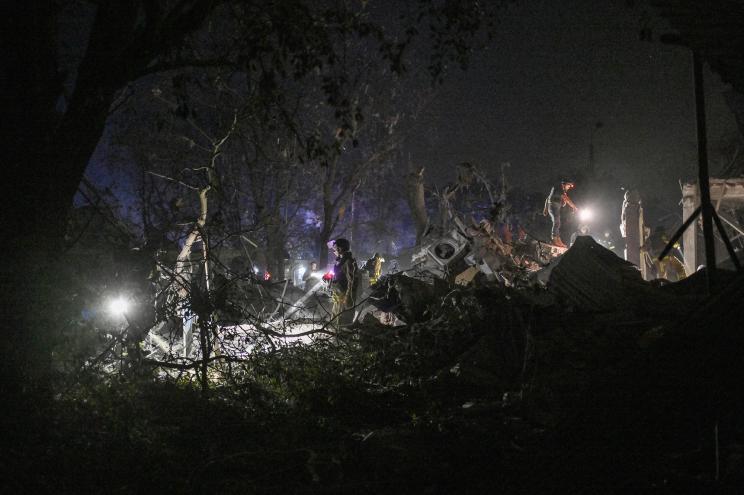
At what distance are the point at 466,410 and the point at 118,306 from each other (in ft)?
14.4

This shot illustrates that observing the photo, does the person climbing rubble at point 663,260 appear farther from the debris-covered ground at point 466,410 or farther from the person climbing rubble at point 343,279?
the person climbing rubble at point 343,279

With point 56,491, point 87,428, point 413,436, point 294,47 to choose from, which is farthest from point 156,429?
point 294,47

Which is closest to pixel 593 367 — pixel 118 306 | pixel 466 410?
pixel 466 410

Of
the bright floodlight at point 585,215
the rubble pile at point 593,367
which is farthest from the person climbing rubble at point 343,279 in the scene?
the bright floodlight at point 585,215

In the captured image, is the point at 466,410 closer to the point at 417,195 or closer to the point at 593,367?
A: the point at 593,367

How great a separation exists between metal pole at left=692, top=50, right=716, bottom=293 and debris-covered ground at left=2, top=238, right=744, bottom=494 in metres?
0.27

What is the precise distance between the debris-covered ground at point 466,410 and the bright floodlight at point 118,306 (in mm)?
853

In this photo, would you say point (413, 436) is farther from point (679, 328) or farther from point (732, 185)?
point (732, 185)

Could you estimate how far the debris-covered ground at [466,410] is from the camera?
2477mm

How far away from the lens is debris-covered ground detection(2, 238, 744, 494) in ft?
8.13

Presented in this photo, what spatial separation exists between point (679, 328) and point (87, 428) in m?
4.88

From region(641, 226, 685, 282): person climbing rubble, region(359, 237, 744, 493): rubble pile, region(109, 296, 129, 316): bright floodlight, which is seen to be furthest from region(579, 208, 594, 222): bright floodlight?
region(109, 296, 129, 316): bright floodlight

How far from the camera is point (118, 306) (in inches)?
228

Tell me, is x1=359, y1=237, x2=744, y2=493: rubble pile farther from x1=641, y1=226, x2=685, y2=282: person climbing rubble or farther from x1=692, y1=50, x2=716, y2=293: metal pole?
x1=641, y1=226, x2=685, y2=282: person climbing rubble
